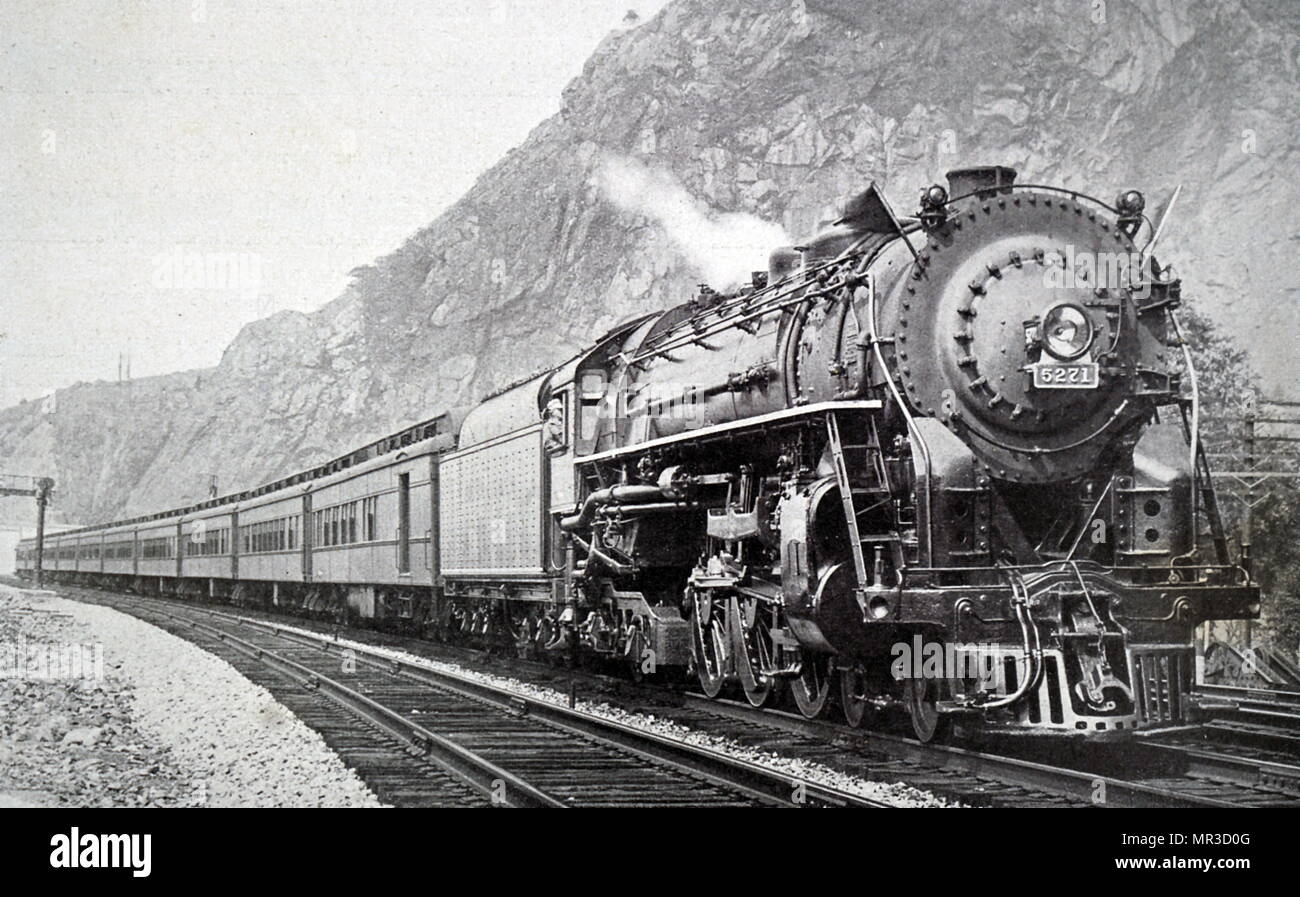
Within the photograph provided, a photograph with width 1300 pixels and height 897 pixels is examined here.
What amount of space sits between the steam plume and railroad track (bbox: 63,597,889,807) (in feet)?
47.3

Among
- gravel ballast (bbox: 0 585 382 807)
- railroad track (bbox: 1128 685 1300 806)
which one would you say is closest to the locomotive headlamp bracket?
railroad track (bbox: 1128 685 1300 806)

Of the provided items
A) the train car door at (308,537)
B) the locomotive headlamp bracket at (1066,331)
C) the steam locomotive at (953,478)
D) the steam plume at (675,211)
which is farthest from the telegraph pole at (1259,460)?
the train car door at (308,537)

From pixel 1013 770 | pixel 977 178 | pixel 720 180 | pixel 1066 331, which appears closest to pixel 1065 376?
pixel 1066 331

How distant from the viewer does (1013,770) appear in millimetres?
6059

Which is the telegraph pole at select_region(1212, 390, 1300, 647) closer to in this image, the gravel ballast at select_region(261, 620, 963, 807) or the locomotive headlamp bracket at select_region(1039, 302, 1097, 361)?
the locomotive headlamp bracket at select_region(1039, 302, 1097, 361)

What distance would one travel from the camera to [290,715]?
8984 millimetres

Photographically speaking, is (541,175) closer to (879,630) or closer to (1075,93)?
(1075,93)

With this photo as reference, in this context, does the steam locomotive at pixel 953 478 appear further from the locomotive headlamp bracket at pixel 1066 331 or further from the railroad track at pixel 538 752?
the railroad track at pixel 538 752

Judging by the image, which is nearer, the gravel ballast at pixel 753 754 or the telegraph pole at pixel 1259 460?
the gravel ballast at pixel 753 754

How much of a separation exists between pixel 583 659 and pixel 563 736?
4.44m

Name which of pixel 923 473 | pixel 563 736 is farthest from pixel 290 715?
pixel 923 473

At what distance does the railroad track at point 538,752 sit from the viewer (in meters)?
5.91

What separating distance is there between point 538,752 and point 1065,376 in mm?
3814

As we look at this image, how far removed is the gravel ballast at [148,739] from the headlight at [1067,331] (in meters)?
4.47
